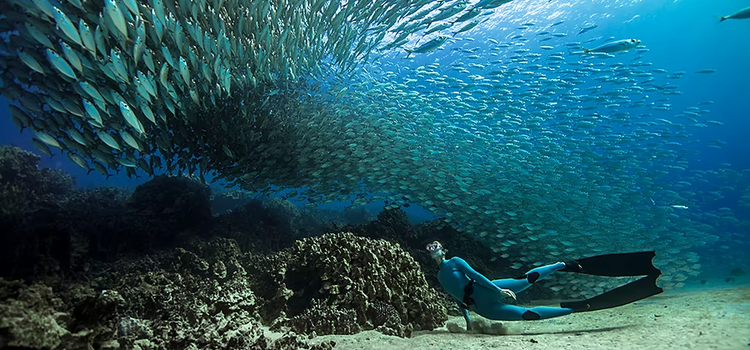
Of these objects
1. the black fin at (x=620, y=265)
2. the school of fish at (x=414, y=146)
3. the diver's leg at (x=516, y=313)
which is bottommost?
the diver's leg at (x=516, y=313)

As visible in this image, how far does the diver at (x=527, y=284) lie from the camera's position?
460 cm

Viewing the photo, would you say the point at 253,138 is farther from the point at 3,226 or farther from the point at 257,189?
the point at 3,226

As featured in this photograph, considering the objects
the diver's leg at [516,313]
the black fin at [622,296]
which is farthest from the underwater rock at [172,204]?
the black fin at [622,296]

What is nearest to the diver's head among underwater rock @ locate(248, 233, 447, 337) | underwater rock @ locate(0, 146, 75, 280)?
underwater rock @ locate(248, 233, 447, 337)

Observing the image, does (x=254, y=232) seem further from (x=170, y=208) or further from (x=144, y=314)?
(x=144, y=314)

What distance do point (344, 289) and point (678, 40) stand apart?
63401mm

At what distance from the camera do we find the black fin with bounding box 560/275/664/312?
4.92 m

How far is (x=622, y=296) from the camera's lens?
508cm

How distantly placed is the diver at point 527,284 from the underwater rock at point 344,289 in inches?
27.0

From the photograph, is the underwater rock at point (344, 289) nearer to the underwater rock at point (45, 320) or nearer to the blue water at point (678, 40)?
the underwater rock at point (45, 320)

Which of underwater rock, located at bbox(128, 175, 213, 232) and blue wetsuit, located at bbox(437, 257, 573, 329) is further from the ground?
underwater rock, located at bbox(128, 175, 213, 232)

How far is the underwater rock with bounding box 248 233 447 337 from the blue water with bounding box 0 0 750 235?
10.5 m

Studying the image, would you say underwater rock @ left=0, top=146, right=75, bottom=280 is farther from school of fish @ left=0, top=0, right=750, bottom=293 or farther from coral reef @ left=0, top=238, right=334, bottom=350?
school of fish @ left=0, top=0, right=750, bottom=293

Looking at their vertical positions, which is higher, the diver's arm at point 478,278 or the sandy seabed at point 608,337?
the diver's arm at point 478,278
